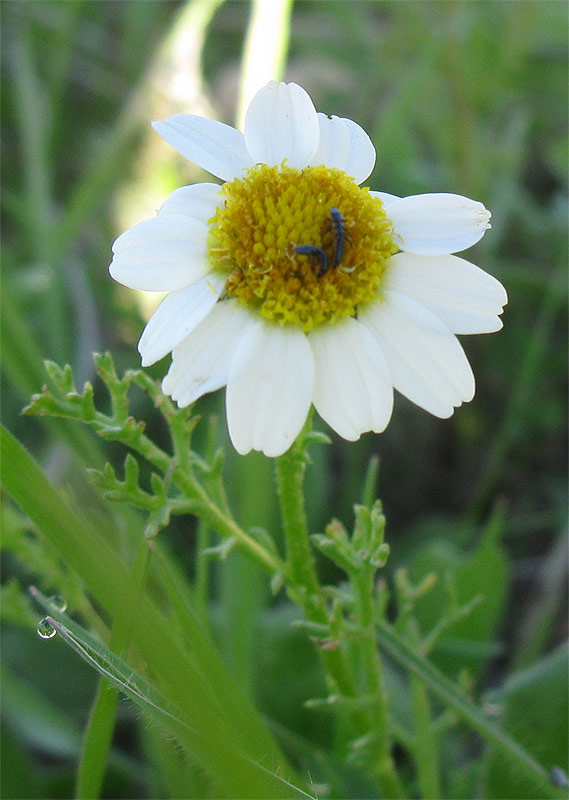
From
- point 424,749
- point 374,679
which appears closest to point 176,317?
point 374,679

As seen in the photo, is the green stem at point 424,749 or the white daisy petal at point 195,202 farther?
the green stem at point 424,749

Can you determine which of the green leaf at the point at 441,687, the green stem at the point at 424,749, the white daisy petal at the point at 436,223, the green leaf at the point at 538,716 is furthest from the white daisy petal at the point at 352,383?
the green leaf at the point at 538,716

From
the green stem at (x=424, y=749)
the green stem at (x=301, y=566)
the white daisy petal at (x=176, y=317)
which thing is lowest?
the green stem at (x=424, y=749)

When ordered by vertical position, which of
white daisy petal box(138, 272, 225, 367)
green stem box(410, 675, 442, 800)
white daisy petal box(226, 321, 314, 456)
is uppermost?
white daisy petal box(138, 272, 225, 367)

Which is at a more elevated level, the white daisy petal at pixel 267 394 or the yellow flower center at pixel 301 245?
the yellow flower center at pixel 301 245

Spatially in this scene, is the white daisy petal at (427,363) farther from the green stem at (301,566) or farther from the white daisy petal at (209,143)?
the white daisy petal at (209,143)

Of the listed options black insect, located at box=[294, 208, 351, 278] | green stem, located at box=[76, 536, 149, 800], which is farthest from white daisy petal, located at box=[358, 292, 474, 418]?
green stem, located at box=[76, 536, 149, 800]

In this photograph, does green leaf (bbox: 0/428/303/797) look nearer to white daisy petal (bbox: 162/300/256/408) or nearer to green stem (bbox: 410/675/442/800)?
white daisy petal (bbox: 162/300/256/408)

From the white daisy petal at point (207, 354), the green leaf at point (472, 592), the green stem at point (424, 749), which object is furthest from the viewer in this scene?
the green leaf at point (472, 592)
